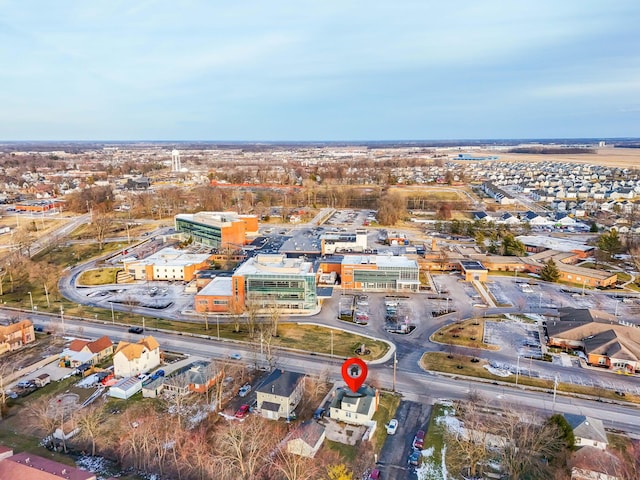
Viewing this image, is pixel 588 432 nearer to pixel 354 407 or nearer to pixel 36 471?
pixel 354 407

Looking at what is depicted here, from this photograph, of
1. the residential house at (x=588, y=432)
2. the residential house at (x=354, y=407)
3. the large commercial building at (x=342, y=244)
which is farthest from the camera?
the large commercial building at (x=342, y=244)

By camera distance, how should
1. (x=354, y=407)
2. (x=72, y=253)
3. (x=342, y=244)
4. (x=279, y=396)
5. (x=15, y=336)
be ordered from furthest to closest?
(x=72, y=253) < (x=342, y=244) < (x=15, y=336) < (x=279, y=396) < (x=354, y=407)

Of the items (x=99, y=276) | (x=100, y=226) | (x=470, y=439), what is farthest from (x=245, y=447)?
(x=100, y=226)

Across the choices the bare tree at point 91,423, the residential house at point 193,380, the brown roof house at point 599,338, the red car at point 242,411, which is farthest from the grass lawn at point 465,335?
the bare tree at point 91,423

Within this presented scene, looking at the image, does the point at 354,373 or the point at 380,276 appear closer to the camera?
the point at 354,373

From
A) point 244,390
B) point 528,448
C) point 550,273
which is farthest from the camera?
point 550,273

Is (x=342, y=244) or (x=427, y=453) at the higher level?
(x=342, y=244)

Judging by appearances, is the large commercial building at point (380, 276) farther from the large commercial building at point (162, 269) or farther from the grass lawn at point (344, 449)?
the grass lawn at point (344, 449)
